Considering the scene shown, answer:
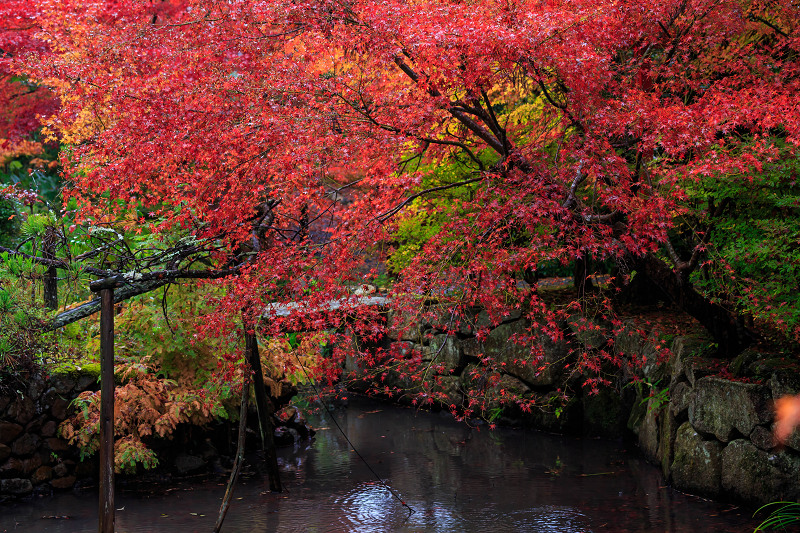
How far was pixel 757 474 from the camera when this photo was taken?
7324 mm

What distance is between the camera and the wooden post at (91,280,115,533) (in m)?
6.27

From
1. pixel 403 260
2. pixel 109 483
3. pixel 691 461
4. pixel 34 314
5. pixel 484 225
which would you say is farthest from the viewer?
pixel 403 260

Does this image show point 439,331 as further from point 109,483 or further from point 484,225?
point 109,483

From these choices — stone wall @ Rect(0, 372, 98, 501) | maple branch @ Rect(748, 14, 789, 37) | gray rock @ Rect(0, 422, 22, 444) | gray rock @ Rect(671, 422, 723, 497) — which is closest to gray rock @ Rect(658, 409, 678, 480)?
gray rock @ Rect(671, 422, 723, 497)

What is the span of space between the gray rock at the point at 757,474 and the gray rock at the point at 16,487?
341 inches

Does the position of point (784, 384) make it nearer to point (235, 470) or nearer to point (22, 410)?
point (235, 470)

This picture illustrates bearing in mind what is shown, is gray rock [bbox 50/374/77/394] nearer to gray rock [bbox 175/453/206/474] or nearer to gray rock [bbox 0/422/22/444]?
gray rock [bbox 0/422/22/444]

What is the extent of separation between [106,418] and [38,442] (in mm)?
4120

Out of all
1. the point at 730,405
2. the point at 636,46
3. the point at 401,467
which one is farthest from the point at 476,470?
the point at 636,46

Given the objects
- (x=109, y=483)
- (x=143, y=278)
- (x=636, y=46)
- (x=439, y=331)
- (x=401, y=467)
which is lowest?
(x=401, y=467)

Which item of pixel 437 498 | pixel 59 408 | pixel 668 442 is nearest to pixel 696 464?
pixel 668 442

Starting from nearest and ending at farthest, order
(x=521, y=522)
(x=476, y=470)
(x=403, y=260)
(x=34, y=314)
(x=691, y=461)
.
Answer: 1. (x=521, y=522)
2. (x=691, y=461)
3. (x=34, y=314)
4. (x=476, y=470)
5. (x=403, y=260)

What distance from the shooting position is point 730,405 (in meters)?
7.73

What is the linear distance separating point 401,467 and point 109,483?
4915mm
